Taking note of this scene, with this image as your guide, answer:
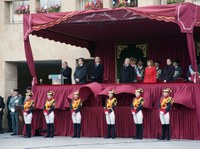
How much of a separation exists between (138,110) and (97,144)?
2.00 meters

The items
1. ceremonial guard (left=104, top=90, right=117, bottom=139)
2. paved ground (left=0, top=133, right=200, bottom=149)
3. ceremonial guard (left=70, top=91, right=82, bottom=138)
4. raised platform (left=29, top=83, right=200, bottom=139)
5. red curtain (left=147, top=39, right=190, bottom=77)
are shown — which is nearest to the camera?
paved ground (left=0, top=133, right=200, bottom=149)

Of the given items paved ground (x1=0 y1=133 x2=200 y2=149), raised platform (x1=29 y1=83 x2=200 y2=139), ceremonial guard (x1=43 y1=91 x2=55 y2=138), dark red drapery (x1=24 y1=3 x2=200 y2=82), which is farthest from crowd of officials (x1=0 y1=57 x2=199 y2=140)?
dark red drapery (x1=24 y1=3 x2=200 y2=82)

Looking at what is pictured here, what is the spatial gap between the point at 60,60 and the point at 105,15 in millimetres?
6718

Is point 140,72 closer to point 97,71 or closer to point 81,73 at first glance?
point 97,71

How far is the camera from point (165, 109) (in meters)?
18.0

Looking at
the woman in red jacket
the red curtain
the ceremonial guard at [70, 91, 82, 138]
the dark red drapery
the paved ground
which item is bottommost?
the paved ground

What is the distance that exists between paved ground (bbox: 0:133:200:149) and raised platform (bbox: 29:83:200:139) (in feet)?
2.50

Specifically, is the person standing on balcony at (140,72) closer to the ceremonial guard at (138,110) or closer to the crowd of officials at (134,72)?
the crowd of officials at (134,72)

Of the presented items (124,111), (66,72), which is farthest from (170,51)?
(124,111)

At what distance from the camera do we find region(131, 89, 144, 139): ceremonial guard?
18312 mm

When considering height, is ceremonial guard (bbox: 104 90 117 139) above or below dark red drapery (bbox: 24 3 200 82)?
below

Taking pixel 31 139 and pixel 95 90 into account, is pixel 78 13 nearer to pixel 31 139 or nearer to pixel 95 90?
pixel 95 90

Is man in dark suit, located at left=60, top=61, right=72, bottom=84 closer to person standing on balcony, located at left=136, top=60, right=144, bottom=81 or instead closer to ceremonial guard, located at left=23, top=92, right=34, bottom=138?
ceremonial guard, located at left=23, top=92, right=34, bottom=138

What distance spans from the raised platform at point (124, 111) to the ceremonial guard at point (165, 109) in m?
0.26
